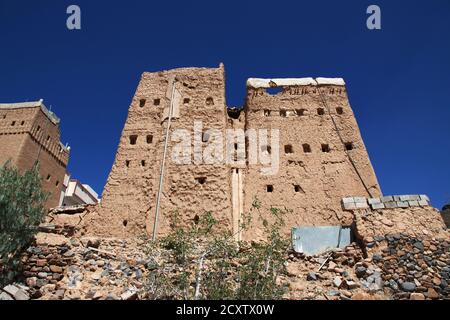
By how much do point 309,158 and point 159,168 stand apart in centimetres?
620

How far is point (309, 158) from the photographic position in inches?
565

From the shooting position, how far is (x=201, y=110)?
1464cm

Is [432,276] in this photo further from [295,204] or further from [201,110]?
[201,110]

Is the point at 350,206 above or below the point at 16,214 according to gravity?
above

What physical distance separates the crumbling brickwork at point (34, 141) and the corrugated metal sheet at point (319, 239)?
14187 millimetres

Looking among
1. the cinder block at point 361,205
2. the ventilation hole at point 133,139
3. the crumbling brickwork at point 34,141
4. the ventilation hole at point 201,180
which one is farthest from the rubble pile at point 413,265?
the crumbling brickwork at point 34,141

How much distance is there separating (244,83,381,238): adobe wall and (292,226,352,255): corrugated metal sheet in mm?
3042

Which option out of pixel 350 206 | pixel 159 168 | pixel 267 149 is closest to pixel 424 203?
pixel 350 206

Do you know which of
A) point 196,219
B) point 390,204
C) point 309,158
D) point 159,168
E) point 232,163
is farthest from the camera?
point 232,163

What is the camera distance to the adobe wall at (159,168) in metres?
12.7

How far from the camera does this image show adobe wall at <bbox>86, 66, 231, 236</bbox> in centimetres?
1266

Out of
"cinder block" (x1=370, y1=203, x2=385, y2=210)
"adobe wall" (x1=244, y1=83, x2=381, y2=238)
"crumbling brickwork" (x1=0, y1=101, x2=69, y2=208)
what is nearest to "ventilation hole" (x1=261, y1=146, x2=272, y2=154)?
"adobe wall" (x1=244, y1=83, x2=381, y2=238)

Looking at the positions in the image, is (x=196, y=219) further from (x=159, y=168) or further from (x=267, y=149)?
(x=267, y=149)
